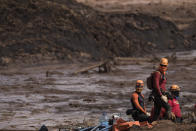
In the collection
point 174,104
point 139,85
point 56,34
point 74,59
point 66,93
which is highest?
point 56,34

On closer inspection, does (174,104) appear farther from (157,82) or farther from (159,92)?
(157,82)

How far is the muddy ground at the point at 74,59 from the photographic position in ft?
55.3

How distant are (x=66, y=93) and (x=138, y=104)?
11.8 meters

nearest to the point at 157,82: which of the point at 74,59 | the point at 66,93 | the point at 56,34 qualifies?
the point at 66,93

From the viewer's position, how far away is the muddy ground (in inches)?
664

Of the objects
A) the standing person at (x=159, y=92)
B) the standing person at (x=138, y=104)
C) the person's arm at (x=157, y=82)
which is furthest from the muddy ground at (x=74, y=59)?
the person's arm at (x=157, y=82)

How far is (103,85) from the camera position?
973 inches

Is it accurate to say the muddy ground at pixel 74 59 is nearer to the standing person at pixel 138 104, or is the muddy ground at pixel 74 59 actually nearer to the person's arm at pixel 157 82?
the standing person at pixel 138 104

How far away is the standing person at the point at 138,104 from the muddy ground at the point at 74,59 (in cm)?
45

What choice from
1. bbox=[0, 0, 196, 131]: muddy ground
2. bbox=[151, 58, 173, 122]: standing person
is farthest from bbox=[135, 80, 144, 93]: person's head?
bbox=[0, 0, 196, 131]: muddy ground

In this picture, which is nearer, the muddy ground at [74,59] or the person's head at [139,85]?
the person's head at [139,85]

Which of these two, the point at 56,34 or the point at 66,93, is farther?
the point at 56,34

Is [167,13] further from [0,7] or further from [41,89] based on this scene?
[41,89]

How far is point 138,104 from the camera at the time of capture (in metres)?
10.0
